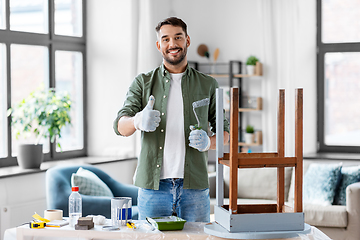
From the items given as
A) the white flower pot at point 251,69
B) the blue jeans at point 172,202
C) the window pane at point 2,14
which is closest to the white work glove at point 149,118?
the blue jeans at point 172,202

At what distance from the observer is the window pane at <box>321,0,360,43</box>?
197 inches

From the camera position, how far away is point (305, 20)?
4957 mm

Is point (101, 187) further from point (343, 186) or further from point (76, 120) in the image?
point (343, 186)

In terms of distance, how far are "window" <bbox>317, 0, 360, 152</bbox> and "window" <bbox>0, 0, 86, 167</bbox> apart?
2.42 m

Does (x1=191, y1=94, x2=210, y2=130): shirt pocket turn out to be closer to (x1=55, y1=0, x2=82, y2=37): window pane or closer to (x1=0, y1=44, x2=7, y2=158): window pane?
(x1=0, y1=44, x2=7, y2=158): window pane

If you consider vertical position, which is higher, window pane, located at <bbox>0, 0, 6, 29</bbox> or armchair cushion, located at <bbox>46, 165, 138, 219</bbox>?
window pane, located at <bbox>0, 0, 6, 29</bbox>

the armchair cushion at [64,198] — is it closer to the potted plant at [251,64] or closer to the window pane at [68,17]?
the window pane at [68,17]

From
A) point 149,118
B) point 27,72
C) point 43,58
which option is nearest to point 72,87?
point 43,58

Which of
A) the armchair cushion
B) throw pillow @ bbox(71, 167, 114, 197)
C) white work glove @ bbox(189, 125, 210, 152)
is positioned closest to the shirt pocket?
white work glove @ bbox(189, 125, 210, 152)

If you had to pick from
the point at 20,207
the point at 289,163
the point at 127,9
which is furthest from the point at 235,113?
the point at 127,9

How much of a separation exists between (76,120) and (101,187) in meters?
1.43

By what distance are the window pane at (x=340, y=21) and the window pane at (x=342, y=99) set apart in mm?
170

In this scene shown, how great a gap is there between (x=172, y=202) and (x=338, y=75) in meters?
3.47

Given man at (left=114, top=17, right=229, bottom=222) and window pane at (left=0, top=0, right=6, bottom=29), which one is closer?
man at (left=114, top=17, right=229, bottom=222)
